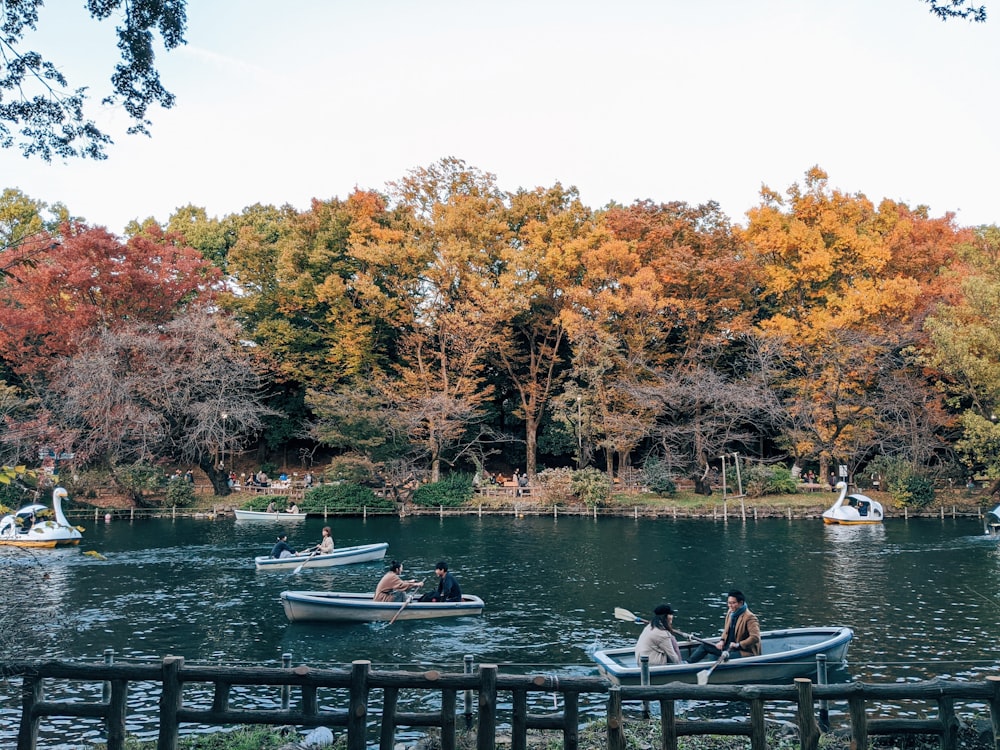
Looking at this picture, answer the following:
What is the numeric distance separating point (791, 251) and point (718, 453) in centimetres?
1225

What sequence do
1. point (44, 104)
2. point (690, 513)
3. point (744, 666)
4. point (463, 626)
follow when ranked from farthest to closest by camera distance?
point (690, 513) < point (463, 626) < point (744, 666) < point (44, 104)

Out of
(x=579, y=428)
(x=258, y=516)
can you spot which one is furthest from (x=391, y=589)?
(x=579, y=428)

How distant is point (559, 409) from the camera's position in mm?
46531

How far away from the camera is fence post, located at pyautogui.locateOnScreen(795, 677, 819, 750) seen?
8.58 metres

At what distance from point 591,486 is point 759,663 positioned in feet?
96.3

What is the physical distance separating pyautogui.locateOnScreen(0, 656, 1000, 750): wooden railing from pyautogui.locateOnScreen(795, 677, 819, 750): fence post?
11 mm

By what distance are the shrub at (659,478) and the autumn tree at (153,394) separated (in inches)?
854

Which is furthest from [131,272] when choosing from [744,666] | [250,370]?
[744,666]

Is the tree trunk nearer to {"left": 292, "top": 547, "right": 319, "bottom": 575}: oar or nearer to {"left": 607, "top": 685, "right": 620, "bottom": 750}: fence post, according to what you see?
{"left": 292, "top": 547, "right": 319, "bottom": 575}: oar

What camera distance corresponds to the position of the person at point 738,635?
1355cm

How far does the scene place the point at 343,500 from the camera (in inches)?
1683

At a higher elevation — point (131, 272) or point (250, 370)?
point (131, 272)

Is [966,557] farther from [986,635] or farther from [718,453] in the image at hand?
[718,453]

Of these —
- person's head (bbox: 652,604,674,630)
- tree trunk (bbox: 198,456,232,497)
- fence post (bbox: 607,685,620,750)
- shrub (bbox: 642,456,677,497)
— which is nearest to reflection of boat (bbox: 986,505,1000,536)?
shrub (bbox: 642,456,677,497)
